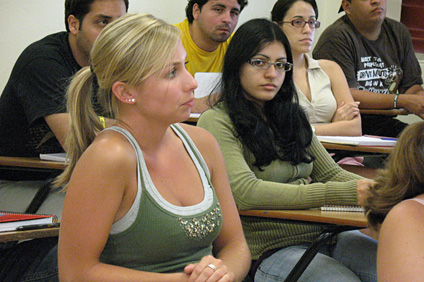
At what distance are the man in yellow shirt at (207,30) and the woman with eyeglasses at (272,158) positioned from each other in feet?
4.79

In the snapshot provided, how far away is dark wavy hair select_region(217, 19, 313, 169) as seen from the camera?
201cm

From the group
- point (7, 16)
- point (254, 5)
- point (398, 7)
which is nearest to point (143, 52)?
point (7, 16)

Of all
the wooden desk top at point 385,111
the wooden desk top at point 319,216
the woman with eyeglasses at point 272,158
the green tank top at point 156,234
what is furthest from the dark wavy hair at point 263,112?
the wooden desk top at point 385,111

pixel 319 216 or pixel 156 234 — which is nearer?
pixel 156 234

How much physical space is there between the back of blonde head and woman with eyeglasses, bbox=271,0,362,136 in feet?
5.70

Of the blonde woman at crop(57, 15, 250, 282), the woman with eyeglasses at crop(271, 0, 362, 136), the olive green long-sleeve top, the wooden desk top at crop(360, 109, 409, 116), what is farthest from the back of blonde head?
the wooden desk top at crop(360, 109, 409, 116)

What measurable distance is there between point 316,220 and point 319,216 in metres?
0.02

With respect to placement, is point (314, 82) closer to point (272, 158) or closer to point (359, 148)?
point (359, 148)

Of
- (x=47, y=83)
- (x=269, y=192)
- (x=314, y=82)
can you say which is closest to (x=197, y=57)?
(x=314, y=82)

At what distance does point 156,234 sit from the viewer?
1.30 metres

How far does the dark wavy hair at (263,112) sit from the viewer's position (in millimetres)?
2014

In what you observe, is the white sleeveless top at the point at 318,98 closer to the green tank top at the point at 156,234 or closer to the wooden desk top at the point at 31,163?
the wooden desk top at the point at 31,163

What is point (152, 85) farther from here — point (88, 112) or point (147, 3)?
point (147, 3)

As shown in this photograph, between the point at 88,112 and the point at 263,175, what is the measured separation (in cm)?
82
